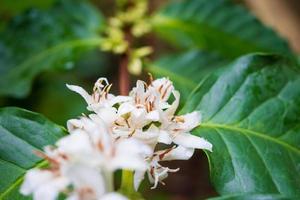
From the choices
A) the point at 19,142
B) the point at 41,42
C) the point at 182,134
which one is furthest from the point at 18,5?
the point at 182,134

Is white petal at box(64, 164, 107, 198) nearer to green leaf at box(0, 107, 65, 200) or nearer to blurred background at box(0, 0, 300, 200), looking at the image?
green leaf at box(0, 107, 65, 200)

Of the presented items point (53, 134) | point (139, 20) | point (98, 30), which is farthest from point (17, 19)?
point (53, 134)

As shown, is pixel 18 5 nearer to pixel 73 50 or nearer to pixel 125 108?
pixel 73 50

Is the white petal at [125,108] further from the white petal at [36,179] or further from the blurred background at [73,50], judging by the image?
the blurred background at [73,50]

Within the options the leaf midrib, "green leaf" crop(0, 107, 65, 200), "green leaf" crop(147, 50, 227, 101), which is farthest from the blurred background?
the leaf midrib

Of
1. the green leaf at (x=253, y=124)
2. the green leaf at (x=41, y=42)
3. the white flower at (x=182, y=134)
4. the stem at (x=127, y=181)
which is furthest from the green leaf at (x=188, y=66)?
the stem at (x=127, y=181)
